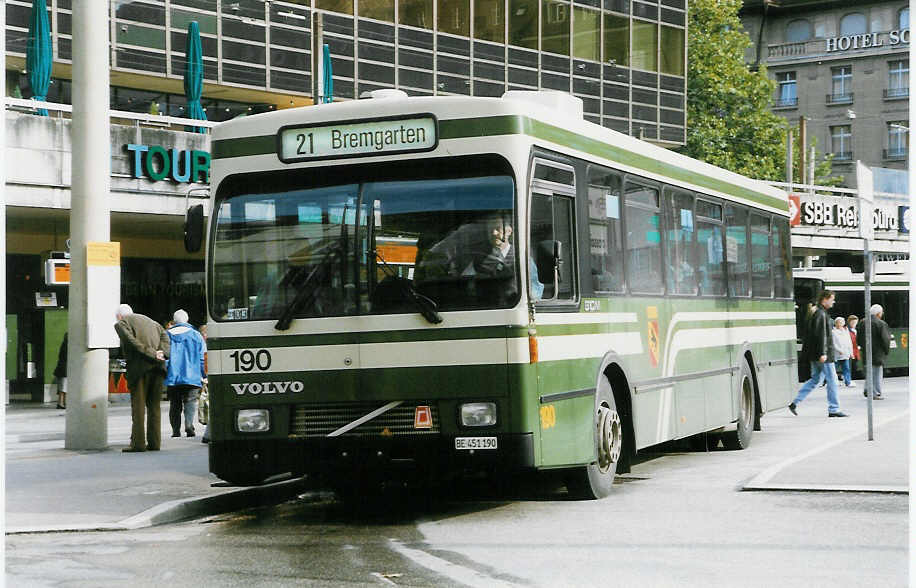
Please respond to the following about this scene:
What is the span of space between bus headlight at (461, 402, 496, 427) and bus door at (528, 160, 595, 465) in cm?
37

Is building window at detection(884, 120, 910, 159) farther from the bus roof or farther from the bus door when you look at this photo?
the bus door

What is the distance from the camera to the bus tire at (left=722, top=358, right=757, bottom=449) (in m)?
15.8

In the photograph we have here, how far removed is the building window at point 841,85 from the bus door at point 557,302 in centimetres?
7454

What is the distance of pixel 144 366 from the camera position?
16.4m

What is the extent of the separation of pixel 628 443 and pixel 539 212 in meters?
2.65

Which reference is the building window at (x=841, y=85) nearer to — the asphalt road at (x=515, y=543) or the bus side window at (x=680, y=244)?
the bus side window at (x=680, y=244)

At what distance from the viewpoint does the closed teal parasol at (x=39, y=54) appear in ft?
90.2

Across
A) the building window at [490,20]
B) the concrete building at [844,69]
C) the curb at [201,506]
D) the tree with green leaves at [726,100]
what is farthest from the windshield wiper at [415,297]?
the concrete building at [844,69]

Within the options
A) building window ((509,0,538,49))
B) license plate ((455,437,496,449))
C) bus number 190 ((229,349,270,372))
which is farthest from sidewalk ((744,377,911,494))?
building window ((509,0,538,49))

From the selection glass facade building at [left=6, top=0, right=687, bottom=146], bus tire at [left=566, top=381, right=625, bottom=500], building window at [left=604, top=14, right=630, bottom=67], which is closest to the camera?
bus tire at [left=566, top=381, right=625, bottom=500]

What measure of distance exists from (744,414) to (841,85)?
2757 inches

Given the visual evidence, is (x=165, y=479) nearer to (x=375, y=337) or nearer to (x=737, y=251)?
(x=375, y=337)

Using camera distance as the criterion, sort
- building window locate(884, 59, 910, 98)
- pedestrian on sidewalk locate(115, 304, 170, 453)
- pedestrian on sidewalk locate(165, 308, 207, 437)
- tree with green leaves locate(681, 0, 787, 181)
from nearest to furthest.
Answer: pedestrian on sidewalk locate(115, 304, 170, 453)
pedestrian on sidewalk locate(165, 308, 207, 437)
tree with green leaves locate(681, 0, 787, 181)
building window locate(884, 59, 910, 98)

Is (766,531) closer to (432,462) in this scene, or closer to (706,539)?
(706,539)
